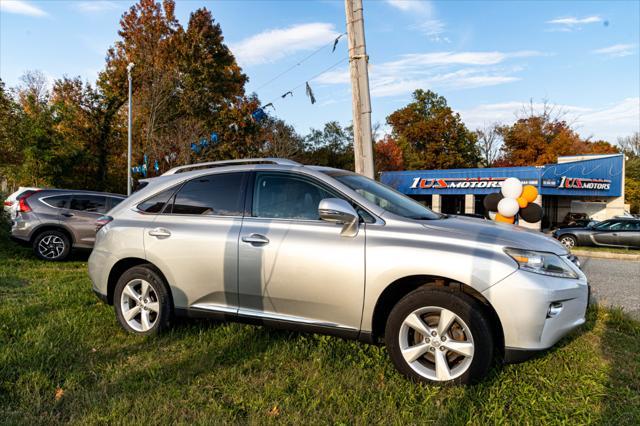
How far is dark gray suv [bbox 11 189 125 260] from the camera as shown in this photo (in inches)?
354

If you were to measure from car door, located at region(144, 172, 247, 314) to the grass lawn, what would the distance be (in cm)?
47

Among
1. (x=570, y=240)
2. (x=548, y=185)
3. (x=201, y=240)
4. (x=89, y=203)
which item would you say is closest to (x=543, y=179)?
(x=548, y=185)

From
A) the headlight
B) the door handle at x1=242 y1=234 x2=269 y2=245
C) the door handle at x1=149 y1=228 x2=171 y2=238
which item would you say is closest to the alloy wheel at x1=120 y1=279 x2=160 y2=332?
the door handle at x1=149 y1=228 x2=171 y2=238

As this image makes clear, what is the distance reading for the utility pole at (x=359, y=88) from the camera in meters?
7.21

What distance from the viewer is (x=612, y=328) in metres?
4.74

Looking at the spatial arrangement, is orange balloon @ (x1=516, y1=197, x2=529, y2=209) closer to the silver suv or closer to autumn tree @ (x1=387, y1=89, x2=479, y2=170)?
the silver suv

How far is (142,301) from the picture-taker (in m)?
4.26

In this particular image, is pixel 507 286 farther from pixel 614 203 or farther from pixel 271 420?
pixel 614 203

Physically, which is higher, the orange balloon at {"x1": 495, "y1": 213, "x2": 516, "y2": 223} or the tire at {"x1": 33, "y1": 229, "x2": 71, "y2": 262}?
the orange balloon at {"x1": 495, "y1": 213, "x2": 516, "y2": 223}

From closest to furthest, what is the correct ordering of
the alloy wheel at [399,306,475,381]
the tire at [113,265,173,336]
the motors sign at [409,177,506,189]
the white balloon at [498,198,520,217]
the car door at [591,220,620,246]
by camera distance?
1. the alloy wheel at [399,306,475,381]
2. the tire at [113,265,173,336]
3. the white balloon at [498,198,520,217]
4. the car door at [591,220,620,246]
5. the motors sign at [409,177,506,189]

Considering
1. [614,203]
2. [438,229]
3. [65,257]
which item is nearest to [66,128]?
[65,257]

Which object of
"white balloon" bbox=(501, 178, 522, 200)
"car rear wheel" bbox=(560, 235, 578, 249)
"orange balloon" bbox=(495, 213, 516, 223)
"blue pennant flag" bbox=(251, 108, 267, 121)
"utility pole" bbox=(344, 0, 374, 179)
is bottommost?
"car rear wheel" bbox=(560, 235, 578, 249)

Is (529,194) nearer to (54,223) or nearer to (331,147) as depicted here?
(54,223)

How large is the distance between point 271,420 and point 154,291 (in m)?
1.99
